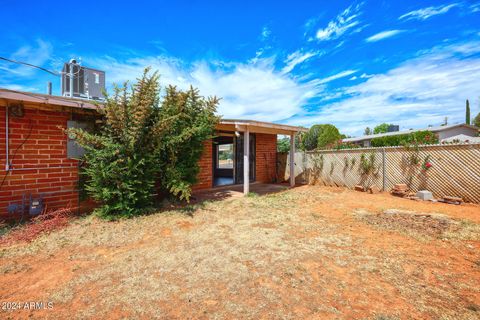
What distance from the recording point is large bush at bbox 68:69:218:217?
14.7 feet

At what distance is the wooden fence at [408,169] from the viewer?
6.11m

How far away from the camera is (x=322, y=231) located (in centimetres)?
411

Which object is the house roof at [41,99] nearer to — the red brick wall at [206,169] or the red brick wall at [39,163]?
the red brick wall at [39,163]

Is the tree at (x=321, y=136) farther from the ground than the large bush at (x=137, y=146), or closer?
farther from the ground

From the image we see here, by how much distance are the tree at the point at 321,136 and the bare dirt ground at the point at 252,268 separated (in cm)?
1694

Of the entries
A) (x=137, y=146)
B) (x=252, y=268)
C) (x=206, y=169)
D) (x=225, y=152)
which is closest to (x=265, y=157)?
(x=206, y=169)

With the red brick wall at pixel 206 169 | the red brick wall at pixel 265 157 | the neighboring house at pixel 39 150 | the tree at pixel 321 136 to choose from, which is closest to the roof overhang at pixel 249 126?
the red brick wall at pixel 206 169

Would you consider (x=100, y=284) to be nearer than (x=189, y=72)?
Yes

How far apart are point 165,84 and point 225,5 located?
15.3 ft

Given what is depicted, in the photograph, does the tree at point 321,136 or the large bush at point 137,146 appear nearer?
the large bush at point 137,146

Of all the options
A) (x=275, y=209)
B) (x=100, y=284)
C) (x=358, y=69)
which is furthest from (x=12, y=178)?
(x=358, y=69)

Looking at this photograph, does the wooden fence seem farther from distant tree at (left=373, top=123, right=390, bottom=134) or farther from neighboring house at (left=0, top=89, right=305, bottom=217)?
distant tree at (left=373, top=123, right=390, bottom=134)

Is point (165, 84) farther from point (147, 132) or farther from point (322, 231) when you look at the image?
point (322, 231)

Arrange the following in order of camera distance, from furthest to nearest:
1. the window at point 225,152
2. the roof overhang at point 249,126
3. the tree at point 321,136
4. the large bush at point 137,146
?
the tree at point 321,136 < the window at point 225,152 < the roof overhang at point 249,126 < the large bush at point 137,146
